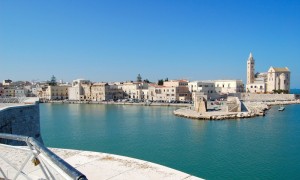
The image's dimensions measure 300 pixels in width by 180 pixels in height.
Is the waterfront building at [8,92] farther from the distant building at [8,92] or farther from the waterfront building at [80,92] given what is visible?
the waterfront building at [80,92]

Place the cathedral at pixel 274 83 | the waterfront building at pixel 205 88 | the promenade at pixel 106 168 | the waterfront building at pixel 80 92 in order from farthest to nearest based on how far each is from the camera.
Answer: the waterfront building at pixel 80 92 < the cathedral at pixel 274 83 < the waterfront building at pixel 205 88 < the promenade at pixel 106 168

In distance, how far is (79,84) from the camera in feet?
188

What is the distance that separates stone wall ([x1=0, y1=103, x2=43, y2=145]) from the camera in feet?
26.3

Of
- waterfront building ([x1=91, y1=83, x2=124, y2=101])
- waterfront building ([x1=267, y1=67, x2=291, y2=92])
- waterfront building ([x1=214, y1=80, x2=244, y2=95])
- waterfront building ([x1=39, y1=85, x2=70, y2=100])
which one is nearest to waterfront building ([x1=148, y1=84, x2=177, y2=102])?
waterfront building ([x1=91, y1=83, x2=124, y2=101])

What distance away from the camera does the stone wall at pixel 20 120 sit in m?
8.01

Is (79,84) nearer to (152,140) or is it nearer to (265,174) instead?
(152,140)

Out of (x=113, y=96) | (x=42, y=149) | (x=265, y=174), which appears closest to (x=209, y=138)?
(x=265, y=174)

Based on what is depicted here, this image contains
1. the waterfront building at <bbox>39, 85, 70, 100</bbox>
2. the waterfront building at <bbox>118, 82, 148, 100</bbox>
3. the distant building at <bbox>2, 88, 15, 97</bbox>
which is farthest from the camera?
the waterfront building at <bbox>39, 85, 70, 100</bbox>

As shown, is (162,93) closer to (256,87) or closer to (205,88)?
(205,88)

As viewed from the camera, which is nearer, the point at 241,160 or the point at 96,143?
the point at 241,160

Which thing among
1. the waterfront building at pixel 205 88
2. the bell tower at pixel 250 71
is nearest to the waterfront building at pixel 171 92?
the waterfront building at pixel 205 88

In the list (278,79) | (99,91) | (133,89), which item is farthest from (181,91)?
(278,79)

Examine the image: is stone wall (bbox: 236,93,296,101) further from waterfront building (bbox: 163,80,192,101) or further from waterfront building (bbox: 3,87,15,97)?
waterfront building (bbox: 3,87,15,97)

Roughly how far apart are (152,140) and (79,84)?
145 feet
